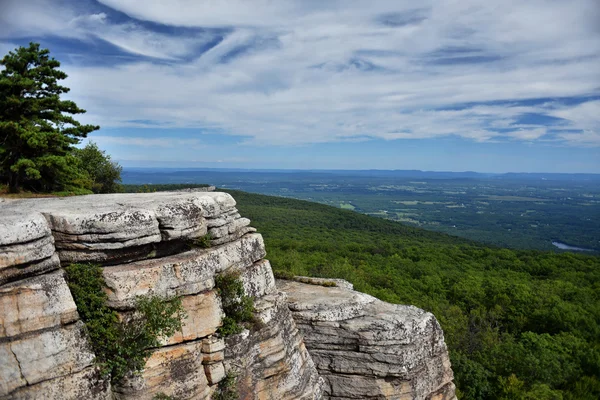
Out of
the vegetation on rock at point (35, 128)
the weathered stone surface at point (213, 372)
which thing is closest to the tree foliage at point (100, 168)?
the vegetation on rock at point (35, 128)

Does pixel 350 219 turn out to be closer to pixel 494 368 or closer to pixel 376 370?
pixel 494 368

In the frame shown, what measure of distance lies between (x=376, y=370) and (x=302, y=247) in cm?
3936

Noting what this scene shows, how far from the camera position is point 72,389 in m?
10.3

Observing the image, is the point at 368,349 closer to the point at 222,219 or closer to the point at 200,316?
the point at 200,316

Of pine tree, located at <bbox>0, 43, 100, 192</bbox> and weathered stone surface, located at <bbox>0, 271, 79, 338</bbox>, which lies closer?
weathered stone surface, located at <bbox>0, 271, 79, 338</bbox>

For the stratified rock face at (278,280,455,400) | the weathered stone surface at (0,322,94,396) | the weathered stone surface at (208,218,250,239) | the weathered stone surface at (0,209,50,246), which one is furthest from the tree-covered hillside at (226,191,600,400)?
the weathered stone surface at (0,209,50,246)

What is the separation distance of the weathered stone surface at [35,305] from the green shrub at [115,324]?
390 mm

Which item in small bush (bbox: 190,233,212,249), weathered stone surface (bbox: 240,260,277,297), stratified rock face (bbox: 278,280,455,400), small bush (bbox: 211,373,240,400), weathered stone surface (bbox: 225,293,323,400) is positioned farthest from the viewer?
stratified rock face (bbox: 278,280,455,400)

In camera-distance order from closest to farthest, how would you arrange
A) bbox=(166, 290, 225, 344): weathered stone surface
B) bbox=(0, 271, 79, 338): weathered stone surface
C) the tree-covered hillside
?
bbox=(0, 271, 79, 338): weathered stone surface < bbox=(166, 290, 225, 344): weathered stone surface < the tree-covered hillside

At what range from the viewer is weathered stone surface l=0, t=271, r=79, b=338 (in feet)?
31.8

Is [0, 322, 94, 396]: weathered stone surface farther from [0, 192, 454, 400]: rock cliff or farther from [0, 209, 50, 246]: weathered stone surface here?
[0, 209, 50, 246]: weathered stone surface

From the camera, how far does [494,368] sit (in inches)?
1069

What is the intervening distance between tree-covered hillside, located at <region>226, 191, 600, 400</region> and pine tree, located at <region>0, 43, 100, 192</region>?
19089 millimetres

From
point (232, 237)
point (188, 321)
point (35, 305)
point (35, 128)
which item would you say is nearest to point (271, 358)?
point (188, 321)
